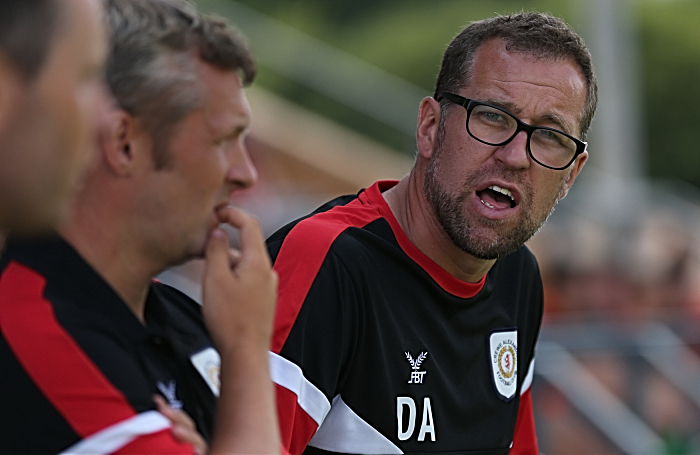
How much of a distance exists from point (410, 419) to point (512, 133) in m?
0.96

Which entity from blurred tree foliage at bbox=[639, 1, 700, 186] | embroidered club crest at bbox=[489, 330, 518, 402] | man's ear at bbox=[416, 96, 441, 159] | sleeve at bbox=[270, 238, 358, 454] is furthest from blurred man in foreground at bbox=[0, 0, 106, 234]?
→ blurred tree foliage at bbox=[639, 1, 700, 186]

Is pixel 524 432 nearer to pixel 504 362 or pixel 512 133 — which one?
pixel 504 362

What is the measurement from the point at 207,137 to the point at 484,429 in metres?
1.63

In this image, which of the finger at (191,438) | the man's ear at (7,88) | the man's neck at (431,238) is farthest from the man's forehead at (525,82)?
the man's ear at (7,88)

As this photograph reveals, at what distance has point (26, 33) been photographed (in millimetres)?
1343

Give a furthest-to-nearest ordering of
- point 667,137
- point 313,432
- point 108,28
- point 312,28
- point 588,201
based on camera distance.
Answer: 1. point 312,28
2. point 667,137
3. point 588,201
4. point 313,432
5. point 108,28

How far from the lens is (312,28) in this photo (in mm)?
32344

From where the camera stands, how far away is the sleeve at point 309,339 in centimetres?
254

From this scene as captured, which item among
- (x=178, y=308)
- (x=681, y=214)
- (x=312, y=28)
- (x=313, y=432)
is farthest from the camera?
(x=312, y=28)

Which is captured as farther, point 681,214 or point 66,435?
point 681,214

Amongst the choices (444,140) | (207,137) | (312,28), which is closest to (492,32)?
(444,140)

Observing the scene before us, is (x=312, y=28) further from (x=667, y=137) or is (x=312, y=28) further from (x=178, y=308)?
(x=178, y=308)

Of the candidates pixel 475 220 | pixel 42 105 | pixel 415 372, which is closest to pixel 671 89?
pixel 475 220

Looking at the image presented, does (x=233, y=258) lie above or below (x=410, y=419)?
above
